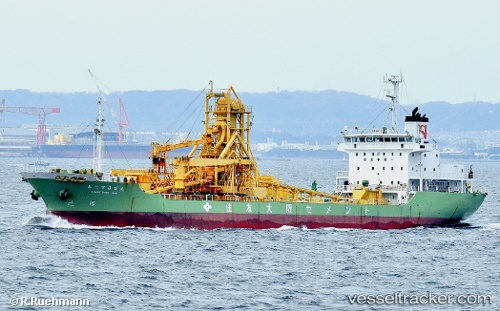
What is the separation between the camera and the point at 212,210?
51219mm

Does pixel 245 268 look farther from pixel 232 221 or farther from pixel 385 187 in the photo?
pixel 385 187

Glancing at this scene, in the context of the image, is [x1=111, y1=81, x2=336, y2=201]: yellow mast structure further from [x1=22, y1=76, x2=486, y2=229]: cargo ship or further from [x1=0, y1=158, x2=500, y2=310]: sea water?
[x1=0, y1=158, x2=500, y2=310]: sea water

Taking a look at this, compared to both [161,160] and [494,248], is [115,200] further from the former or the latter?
[494,248]

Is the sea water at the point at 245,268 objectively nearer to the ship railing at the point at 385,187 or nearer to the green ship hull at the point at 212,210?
the green ship hull at the point at 212,210

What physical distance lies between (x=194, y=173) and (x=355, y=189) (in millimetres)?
8014

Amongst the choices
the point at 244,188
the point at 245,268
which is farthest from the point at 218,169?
the point at 245,268

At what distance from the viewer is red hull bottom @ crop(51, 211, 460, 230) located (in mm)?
50125

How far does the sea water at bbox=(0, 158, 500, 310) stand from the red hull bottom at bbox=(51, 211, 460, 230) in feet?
1.64

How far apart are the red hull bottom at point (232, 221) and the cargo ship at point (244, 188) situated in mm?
44

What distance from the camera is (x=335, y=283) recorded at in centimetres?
3688

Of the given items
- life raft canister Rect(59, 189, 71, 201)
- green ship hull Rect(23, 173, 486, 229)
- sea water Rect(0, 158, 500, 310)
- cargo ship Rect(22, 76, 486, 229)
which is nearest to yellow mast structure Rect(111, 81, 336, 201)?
cargo ship Rect(22, 76, 486, 229)

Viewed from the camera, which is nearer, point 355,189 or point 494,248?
point 494,248

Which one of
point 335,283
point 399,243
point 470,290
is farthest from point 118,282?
point 399,243

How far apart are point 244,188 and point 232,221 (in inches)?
85.4
